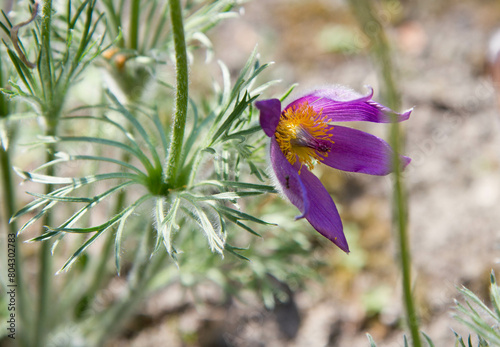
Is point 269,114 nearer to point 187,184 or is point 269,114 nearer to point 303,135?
point 303,135

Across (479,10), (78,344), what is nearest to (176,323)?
(78,344)

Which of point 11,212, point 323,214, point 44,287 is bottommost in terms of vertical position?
point 44,287

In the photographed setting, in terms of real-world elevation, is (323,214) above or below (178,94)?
below

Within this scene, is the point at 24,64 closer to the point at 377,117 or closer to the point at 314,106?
the point at 314,106

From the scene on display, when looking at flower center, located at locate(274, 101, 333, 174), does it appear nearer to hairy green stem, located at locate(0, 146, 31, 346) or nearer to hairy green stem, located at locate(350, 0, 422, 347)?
hairy green stem, located at locate(350, 0, 422, 347)

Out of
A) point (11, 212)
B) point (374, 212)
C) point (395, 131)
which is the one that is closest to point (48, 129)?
point (11, 212)

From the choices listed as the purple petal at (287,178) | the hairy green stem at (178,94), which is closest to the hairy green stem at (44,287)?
the hairy green stem at (178,94)

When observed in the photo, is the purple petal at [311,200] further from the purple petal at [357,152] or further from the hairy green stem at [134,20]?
the hairy green stem at [134,20]
